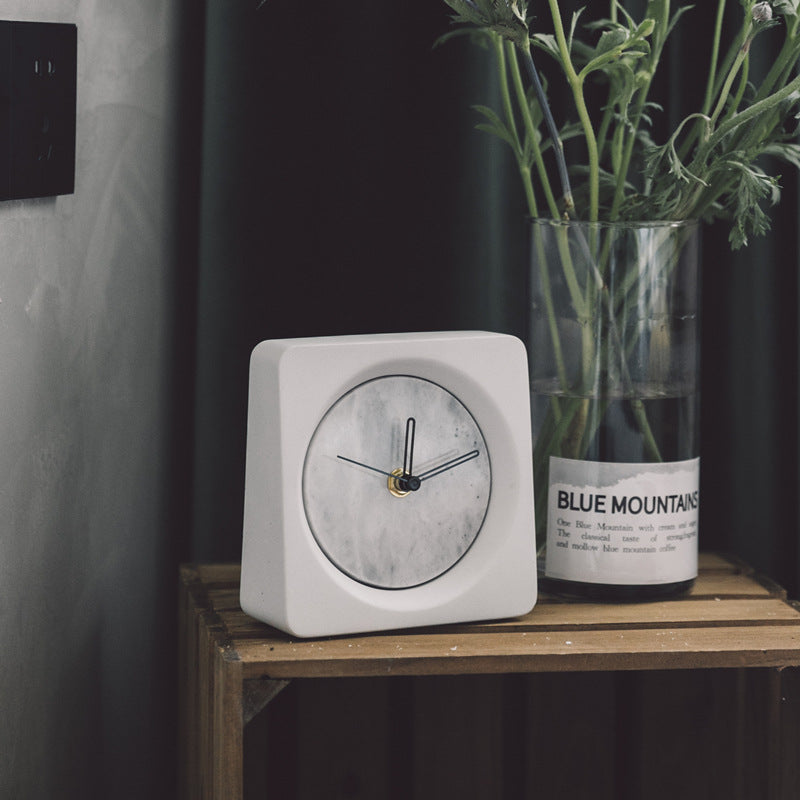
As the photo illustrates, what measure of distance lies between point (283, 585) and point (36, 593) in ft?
0.59

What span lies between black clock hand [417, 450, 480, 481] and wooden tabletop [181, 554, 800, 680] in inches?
4.8

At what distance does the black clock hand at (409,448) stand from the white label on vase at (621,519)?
0.14 metres

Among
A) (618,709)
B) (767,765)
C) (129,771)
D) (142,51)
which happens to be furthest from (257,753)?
(142,51)

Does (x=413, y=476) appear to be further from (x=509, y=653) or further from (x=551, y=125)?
(x=551, y=125)

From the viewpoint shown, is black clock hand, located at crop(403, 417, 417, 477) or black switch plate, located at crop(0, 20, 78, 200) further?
black clock hand, located at crop(403, 417, 417, 477)

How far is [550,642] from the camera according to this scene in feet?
2.91

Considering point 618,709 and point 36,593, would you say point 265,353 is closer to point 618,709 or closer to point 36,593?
point 36,593

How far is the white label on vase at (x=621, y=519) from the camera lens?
0.97 meters

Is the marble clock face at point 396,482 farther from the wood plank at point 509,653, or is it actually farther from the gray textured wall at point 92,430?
the gray textured wall at point 92,430

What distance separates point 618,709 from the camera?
1.29 metres

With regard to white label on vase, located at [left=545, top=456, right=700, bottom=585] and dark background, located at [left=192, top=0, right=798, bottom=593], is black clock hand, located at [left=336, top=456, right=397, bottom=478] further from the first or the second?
dark background, located at [left=192, top=0, right=798, bottom=593]

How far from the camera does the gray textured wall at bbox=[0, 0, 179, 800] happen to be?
0.81 metres

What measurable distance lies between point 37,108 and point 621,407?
51 cm

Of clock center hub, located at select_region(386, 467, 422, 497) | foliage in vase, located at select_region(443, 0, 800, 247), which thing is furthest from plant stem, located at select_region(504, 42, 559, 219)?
clock center hub, located at select_region(386, 467, 422, 497)
